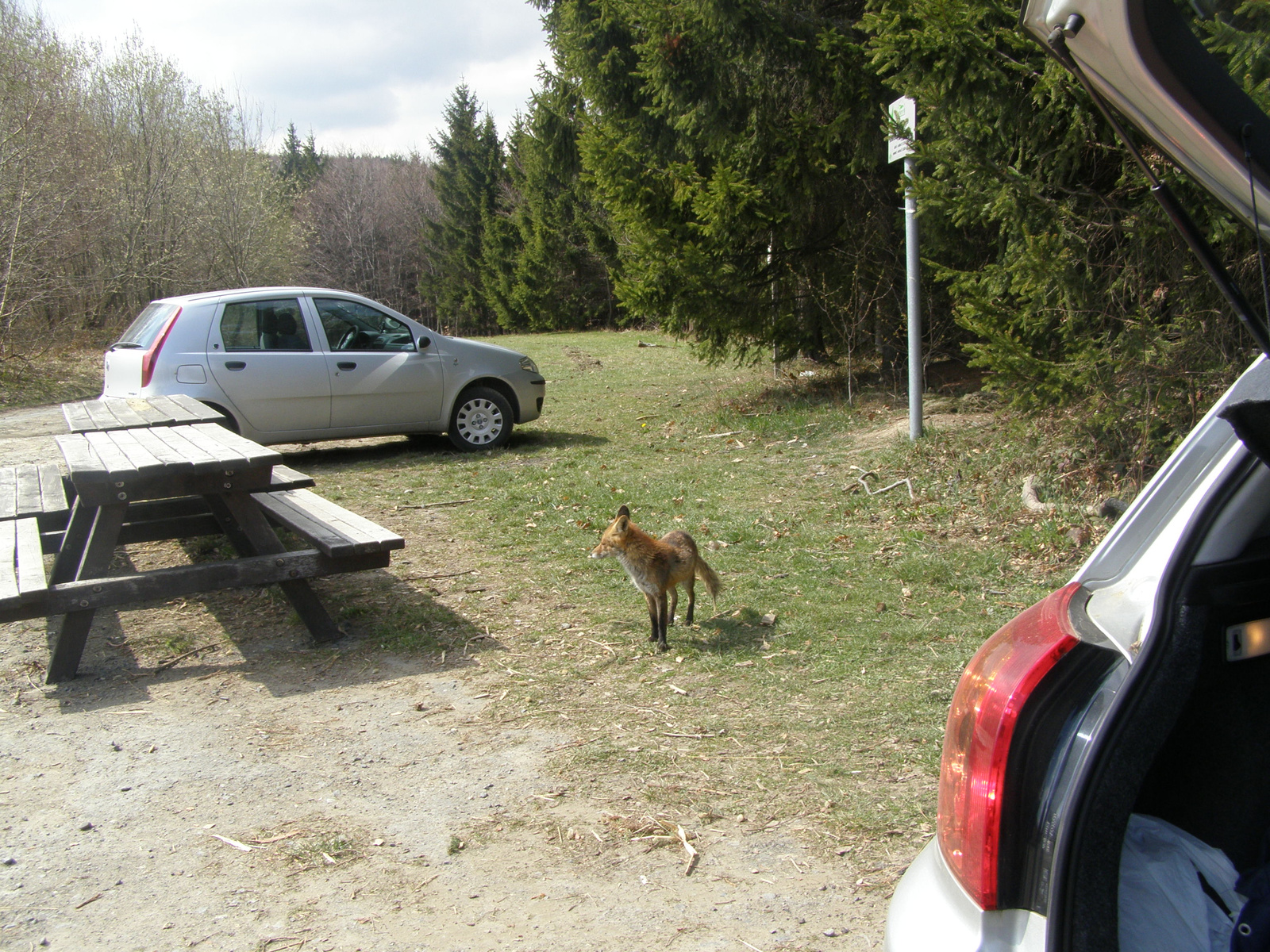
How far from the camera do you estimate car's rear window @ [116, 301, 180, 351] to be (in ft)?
33.7

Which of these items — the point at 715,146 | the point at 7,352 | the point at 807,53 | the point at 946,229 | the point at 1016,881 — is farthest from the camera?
the point at 7,352

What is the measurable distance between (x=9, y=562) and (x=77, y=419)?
2.88m

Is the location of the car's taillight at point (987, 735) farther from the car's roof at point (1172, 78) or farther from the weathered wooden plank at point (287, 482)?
the weathered wooden plank at point (287, 482)

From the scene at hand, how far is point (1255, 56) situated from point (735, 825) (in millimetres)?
4338

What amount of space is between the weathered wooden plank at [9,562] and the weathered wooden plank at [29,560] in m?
0.02

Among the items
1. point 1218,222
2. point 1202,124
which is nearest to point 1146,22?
point 1202,124

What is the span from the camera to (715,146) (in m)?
12.8

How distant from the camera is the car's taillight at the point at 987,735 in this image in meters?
1.76

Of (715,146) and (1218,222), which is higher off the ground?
(715,146)

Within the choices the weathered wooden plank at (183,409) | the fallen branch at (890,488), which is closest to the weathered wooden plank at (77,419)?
the weathered wooden plank at (183,409)

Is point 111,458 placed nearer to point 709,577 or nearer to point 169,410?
point 169,410

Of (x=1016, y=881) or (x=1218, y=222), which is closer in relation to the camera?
(x=1016, y=881)

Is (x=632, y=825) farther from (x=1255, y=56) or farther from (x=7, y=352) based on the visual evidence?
(x=7, y=352)

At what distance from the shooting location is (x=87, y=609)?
16.8 ft
